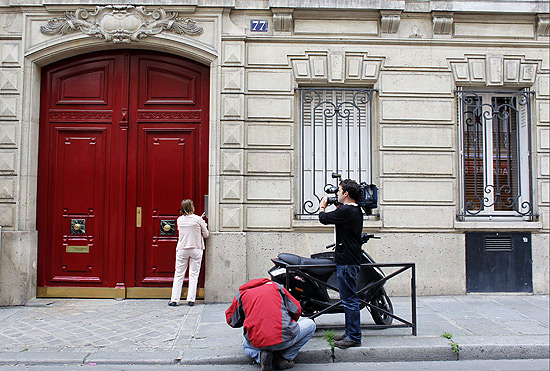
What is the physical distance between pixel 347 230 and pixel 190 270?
3.24 m

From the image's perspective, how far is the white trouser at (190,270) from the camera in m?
7.69

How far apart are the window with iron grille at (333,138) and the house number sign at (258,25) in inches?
53.0

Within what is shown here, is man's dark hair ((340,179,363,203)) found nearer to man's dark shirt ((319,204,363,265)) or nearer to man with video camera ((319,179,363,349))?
man with video camera ((319,179,363,349))

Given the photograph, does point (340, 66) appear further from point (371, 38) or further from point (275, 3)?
point (275, 3)

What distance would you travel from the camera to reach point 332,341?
558 cm

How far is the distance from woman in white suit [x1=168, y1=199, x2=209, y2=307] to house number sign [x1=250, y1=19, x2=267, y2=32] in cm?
318

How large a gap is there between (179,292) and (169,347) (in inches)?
81.4

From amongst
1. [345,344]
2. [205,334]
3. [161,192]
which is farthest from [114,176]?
[345,344]

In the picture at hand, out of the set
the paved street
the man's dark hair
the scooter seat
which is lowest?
the paved street

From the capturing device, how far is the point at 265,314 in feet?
15.6

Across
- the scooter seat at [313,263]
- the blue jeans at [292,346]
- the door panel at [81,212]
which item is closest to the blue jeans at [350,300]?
the scooter seat at [313,263]

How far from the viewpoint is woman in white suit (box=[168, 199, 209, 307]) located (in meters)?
7.65

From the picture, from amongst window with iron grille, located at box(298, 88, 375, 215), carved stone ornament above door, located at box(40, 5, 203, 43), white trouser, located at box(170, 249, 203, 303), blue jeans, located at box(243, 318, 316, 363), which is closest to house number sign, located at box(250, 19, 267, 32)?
carved stone ornament above door, located at box(40, 5, 203, 43)

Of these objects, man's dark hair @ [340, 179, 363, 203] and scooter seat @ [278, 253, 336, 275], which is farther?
scooter seat @ [278, 253, 336, 275]
